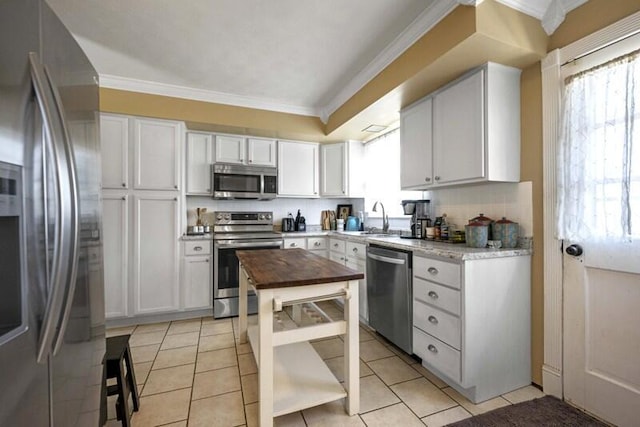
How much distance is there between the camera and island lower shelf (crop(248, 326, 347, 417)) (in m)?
1.54

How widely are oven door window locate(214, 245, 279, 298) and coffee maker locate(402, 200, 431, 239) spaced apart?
1.95 meters

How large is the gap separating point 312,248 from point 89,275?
2737mm

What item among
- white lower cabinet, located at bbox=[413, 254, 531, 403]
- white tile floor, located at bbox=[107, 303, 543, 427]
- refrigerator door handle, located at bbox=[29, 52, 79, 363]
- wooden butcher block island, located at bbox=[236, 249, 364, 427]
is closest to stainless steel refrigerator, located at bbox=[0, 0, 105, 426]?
refrigerator door handle, located at bbox=[29, 52, 79, 363]

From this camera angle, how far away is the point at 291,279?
1.45 m

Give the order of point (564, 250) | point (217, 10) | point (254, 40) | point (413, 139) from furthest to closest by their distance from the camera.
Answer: point (413, 139) → point (254, 40) → point (217, 10) → point (564, 250)

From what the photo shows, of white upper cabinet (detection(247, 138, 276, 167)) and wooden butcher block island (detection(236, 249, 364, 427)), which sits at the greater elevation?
white upper cabinet (detection(247, 138, 276, 167))

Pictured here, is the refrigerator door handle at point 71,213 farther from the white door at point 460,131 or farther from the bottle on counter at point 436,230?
the bottle on counter at point 436,230

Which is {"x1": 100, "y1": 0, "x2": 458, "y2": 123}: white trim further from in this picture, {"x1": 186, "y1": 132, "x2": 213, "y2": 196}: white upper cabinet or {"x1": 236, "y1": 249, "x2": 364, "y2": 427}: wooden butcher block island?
{"x1": 236, "y1": 249, "x2": 364, "y2": 427}: wooden butcher block island

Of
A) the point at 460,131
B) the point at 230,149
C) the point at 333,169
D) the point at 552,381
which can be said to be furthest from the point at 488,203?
the point at 230,149

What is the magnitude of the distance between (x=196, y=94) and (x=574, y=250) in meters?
3.74

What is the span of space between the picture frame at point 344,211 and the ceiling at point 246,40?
174 centimetres

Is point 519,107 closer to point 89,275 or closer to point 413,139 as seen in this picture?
point 413,139

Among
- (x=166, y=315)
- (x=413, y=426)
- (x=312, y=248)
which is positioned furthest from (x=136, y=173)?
(x=413, y=426)

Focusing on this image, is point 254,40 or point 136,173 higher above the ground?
point 254,40
